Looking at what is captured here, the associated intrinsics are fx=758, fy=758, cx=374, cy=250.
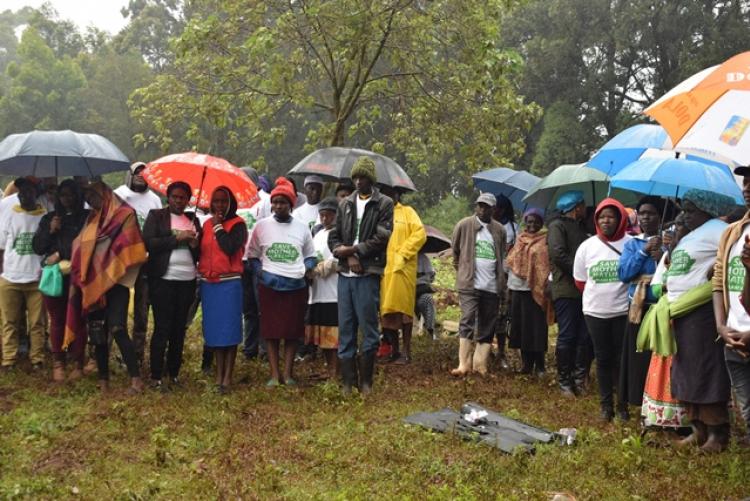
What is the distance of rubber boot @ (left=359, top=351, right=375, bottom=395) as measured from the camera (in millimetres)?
7223

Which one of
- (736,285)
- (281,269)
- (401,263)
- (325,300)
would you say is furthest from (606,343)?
(281,269)

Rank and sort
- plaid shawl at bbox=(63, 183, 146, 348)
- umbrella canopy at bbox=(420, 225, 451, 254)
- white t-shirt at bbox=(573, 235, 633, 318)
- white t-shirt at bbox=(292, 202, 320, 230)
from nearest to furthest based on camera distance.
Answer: white t-shirt at bbox=(573, 235, 633, 318), plaid shawl at bbox=(63, 183, 146, 348), white t-shirt at bbox=(292, 202, 320, 230), umbrella canopy at bbox=(420, 225, 451, 254)

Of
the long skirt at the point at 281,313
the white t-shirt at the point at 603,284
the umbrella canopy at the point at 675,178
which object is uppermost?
the umbrella canopy at the point at 675,178

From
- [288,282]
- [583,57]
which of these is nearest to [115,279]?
[288,282]

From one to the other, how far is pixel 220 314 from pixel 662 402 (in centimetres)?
392

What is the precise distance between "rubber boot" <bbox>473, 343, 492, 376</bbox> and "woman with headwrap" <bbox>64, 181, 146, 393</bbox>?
3.58 metres

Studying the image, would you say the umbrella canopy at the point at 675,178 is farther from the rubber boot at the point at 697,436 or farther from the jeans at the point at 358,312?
the jeans at the point at 358,312

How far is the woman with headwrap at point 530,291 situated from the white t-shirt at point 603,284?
1.43 m

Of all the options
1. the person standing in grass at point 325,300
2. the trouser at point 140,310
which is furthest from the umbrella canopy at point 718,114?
the trouser at point 140,310

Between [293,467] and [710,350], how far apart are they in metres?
3.07

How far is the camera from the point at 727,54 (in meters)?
25.4

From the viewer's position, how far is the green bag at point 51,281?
7371 millimetres

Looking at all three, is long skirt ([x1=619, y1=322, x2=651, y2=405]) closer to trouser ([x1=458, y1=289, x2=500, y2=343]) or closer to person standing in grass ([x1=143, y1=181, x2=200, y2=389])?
trouser ([x1=458, y1=289, x2=500, y2=343])

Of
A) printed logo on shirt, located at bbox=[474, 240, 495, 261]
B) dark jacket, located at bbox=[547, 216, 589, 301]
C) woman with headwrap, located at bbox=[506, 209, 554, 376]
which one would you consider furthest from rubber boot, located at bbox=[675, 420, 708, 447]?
printed logo on shirt, located at bbox=[474, 240, 495, 261]
